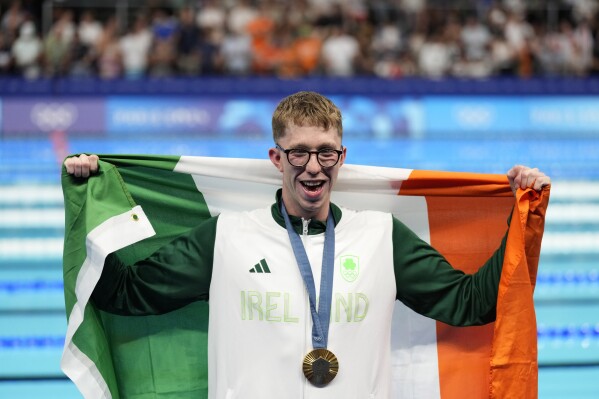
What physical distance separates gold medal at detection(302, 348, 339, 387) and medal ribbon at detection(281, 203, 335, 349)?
0.03 meters

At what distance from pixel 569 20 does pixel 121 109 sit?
22.3 feet

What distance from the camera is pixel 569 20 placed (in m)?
13.9

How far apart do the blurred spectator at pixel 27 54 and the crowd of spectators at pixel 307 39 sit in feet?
0.04

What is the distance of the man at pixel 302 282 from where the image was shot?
2572 millimetres

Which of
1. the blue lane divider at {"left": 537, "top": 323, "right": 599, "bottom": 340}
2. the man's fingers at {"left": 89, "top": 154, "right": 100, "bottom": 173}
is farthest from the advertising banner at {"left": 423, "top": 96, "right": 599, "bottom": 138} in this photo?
the man's fingers at {"left": 89, "top": 154, "right": 100, "bottom": 173}

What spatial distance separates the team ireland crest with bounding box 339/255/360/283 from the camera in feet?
8.66

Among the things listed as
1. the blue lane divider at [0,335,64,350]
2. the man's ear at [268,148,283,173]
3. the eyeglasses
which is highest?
the man's ear at [268,148,283,173]

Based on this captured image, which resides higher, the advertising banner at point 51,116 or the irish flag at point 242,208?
the advertising banner at point 51,116

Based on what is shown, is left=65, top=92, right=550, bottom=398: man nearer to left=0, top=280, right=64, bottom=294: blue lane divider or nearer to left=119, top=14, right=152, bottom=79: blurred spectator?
left=0, top=280, right=64, bottom=294: blue lane divider

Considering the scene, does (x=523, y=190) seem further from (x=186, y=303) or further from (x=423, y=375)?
(x=186, y=303)

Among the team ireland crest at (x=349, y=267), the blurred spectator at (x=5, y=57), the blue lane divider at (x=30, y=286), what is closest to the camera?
the team ireland crest at (x=349, y=267)

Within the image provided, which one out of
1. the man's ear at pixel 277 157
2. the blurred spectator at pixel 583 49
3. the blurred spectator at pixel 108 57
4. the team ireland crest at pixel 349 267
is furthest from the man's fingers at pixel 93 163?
the blurred spectator at pixel 583 49

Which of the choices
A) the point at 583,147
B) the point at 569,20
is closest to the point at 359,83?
the point at 583,147

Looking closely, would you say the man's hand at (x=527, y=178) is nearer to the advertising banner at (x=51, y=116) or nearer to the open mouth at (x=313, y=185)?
the open mouth at (x=313, y=185)
